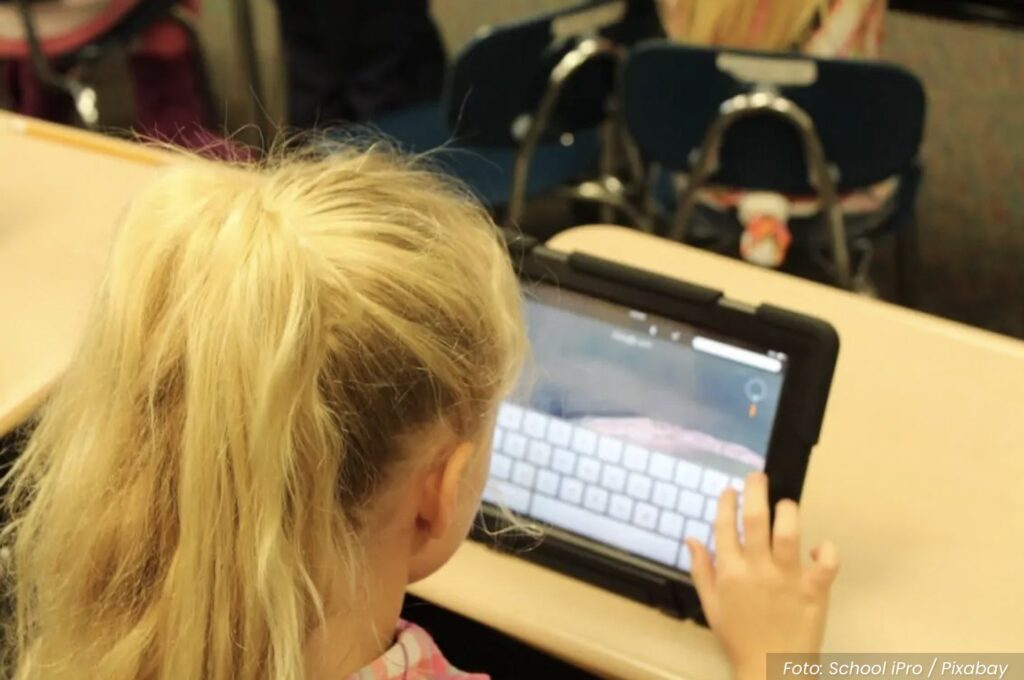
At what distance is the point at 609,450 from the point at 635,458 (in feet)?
0.07

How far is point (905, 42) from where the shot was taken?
9.16ft

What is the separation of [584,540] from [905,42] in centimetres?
234

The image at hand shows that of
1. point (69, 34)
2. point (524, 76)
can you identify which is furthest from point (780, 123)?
point (69, 34)

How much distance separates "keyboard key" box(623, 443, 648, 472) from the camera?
811 mm

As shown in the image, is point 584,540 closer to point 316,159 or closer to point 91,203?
point 316,159

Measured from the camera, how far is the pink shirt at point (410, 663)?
0.67m

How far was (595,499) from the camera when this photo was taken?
829mm

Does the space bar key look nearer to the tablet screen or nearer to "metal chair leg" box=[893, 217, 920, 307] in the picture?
the tablet screen

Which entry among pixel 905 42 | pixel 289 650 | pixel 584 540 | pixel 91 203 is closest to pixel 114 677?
pixel 289 650

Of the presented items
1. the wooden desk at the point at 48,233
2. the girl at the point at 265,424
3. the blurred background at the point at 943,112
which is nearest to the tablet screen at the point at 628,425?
the girl at the point at 265,424

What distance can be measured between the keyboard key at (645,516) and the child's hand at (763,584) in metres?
0.06

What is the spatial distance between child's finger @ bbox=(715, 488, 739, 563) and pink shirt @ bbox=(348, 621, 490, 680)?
182 millimetres

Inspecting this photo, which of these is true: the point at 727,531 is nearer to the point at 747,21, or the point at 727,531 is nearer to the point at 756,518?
the point at 756,518

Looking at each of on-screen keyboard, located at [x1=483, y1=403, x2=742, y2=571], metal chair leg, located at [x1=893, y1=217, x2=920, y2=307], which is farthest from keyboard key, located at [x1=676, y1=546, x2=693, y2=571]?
metal chair leg, located at [x1=893, y1=217, x2=920, y2=307]
